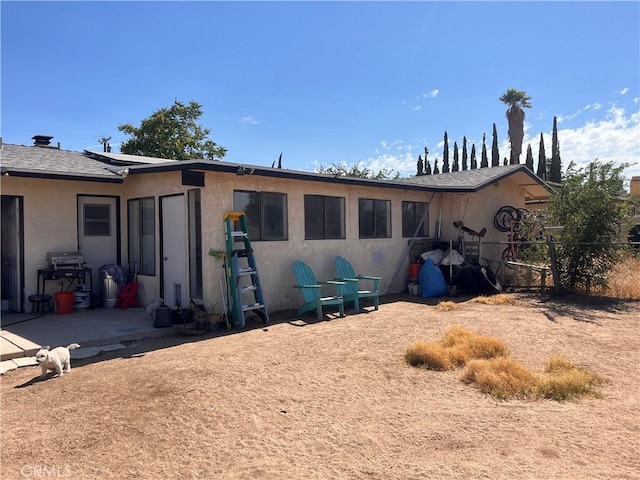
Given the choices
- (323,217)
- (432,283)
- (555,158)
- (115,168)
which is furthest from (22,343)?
(555,158)

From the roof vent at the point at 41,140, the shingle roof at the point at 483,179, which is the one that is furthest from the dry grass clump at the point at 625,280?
the roof vent at the point at 41,140

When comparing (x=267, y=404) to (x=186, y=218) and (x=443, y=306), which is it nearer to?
(x=186, y=218)

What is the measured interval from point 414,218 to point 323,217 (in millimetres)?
→ 3116

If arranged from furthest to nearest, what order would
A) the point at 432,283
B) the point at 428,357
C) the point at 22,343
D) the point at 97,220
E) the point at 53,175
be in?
the point at 432,283
the point at 97,220
the point at 53,175
the point at 22,343
the point at 428,357

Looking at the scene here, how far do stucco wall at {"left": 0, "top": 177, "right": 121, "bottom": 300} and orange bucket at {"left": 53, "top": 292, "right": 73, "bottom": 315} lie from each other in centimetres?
70

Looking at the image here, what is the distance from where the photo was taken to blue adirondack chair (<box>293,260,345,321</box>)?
7888mm

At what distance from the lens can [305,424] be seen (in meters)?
3.58

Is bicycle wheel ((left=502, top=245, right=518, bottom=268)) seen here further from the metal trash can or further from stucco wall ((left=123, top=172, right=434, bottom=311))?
the metal trash can

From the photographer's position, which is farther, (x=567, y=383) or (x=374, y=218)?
(x=374, y=218)

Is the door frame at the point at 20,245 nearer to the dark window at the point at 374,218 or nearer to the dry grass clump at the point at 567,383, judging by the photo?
the dark window at the point at 374,218

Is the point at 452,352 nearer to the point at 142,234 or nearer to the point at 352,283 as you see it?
the point at 352,283

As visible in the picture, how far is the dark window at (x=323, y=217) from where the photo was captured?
30.1 feet

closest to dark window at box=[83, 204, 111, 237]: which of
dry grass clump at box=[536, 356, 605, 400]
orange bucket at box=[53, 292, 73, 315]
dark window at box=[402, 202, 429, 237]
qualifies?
orange bucket at box=[53, 292, 73, 315]

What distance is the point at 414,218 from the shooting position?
11664 mm
